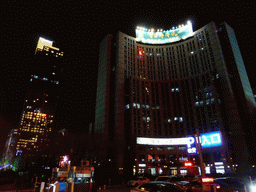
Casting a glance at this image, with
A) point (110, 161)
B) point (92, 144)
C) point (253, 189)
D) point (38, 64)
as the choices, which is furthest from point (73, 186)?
point (38, 64)

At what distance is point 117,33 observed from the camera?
303ft

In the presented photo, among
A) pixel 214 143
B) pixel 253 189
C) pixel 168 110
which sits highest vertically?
pixel 168 110

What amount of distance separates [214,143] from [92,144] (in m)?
36.9

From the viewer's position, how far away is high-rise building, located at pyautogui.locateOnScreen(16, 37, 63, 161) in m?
125

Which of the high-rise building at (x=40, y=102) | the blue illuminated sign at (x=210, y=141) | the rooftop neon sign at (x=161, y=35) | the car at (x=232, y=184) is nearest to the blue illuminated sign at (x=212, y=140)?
the blue illuminated sign at (x=210, y=141)

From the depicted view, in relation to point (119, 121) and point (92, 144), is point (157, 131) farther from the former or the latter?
point (92, 144)

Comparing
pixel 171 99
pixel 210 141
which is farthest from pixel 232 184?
pixel 171 99

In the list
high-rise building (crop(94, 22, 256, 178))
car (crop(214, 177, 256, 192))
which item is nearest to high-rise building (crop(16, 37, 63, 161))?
high-rise building (crop(94, 22, 256, 178))

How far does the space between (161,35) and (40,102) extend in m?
110

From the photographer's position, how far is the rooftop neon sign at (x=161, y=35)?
9262cm

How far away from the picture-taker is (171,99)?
82.1 metres

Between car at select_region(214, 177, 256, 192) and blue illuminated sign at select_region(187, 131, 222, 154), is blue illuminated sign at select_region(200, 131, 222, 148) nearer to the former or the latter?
blue illuminated sign at select_region(187, 131, 222, 154)

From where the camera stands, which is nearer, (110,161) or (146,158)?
(110,161)

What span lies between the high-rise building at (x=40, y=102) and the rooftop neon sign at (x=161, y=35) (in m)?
94.8
